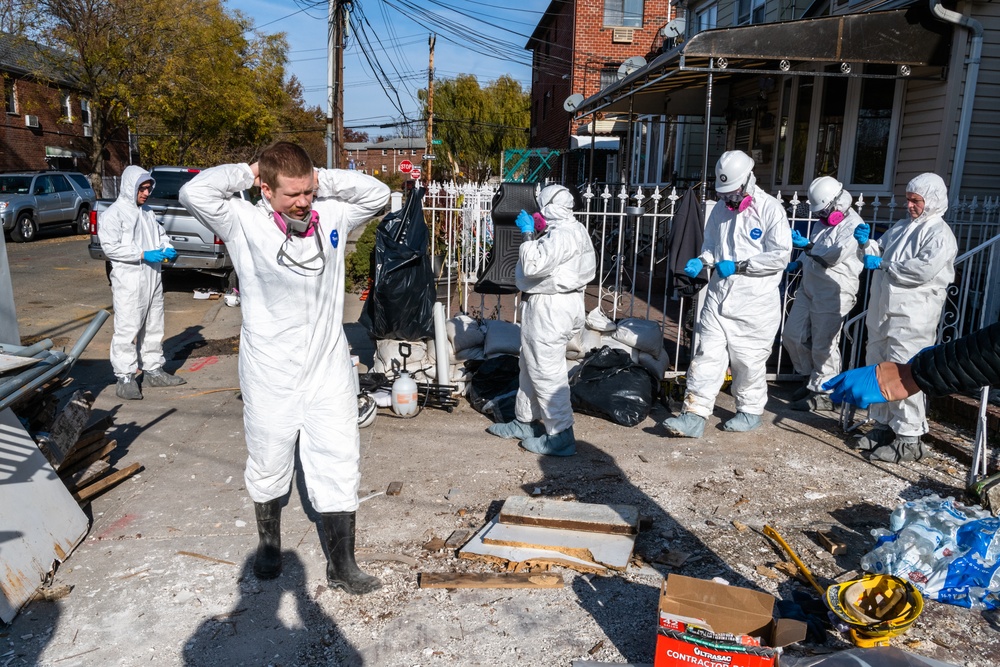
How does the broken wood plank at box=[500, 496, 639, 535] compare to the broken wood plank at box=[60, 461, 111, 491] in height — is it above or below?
below

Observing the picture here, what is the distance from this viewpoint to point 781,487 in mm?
4652

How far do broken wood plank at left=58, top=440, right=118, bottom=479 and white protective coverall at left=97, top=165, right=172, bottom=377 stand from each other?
193cm

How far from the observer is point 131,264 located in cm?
614

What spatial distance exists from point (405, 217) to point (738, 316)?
101 inches

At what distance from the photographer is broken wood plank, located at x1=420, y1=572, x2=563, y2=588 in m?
3.42

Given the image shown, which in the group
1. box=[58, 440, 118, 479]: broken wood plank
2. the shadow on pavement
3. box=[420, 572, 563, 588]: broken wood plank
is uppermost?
box=[58, 440, 118, 479]: broken wood plank

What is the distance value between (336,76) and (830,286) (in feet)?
38.9

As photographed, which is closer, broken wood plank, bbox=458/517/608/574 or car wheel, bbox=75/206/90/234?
broken wood plank, bbox=458/517/608/574

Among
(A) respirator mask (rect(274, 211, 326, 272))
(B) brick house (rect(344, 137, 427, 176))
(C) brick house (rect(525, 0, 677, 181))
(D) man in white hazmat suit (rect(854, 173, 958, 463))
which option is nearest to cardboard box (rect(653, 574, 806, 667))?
(A) respirator mask (rect(274, 211, 326, 272))

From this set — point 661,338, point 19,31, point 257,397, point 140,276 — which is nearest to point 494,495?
point 257,397

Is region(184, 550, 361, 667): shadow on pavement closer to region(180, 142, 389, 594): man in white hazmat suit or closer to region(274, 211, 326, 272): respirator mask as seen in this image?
region(180, 142, 389, 594): man in white hazmat suit

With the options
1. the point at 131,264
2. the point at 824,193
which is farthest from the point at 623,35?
the point at 131,264

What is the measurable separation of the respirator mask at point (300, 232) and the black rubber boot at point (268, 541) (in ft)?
3.69

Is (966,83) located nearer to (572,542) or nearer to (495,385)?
(495,385)
